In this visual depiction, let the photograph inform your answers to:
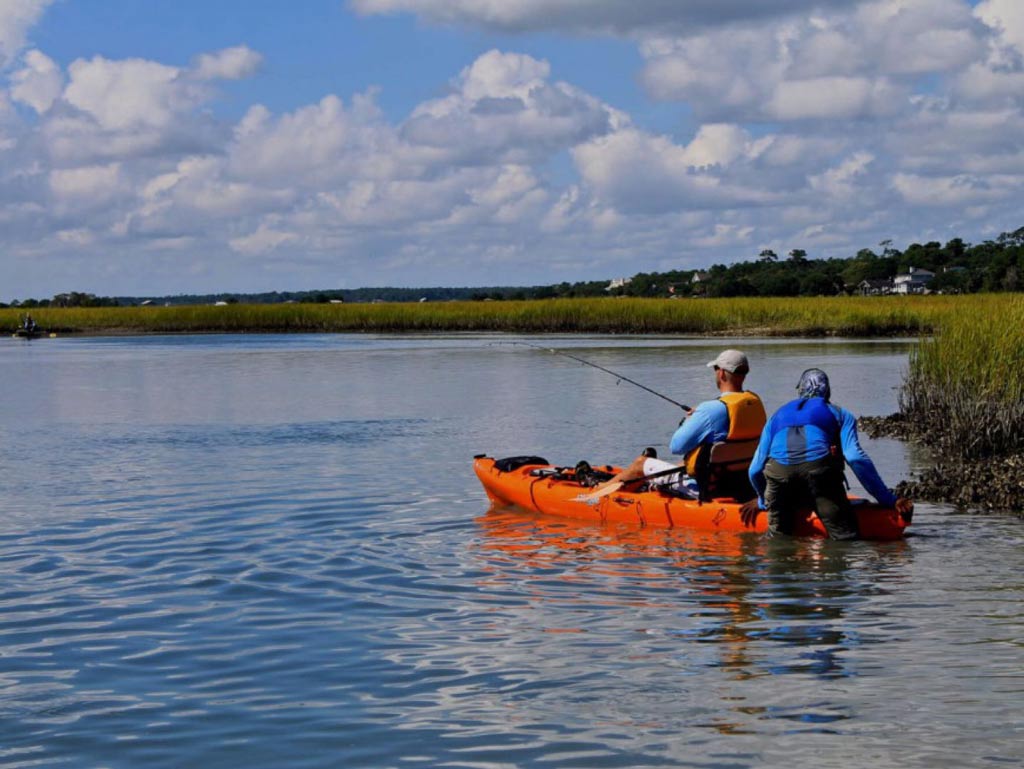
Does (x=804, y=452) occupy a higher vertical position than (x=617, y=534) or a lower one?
higher

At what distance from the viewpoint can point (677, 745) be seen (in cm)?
561

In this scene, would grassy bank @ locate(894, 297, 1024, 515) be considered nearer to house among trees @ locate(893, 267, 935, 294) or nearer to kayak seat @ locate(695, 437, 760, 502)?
kayak seat @ locate(695, 437, 760, 502)

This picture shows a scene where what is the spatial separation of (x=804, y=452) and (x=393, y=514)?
4415mm

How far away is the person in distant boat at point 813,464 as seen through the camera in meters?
9.67

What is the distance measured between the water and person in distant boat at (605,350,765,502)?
0.55 m

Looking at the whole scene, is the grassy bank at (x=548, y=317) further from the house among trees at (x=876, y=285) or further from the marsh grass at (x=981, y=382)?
the house among trees at (x=876, y=285)

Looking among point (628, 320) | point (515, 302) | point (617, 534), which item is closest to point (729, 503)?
point (617, 534)

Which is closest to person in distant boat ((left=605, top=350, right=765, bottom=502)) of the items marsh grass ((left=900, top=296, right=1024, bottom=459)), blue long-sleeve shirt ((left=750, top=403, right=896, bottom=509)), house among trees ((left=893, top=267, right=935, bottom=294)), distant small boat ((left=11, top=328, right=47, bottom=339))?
blue long-sleeve shirt ((left=750, top=403, right=896, bottom=509))

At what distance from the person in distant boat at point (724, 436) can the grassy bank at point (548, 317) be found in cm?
3038

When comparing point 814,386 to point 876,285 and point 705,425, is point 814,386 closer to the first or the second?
point 705,425

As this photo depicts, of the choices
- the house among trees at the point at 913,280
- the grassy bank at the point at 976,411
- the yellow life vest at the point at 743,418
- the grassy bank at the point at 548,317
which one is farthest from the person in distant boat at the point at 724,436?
the house among trees at the point at 913,280

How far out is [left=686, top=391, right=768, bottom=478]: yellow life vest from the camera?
10.5m

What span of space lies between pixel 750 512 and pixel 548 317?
52.9 m

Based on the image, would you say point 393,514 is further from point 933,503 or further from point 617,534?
point 933,503
